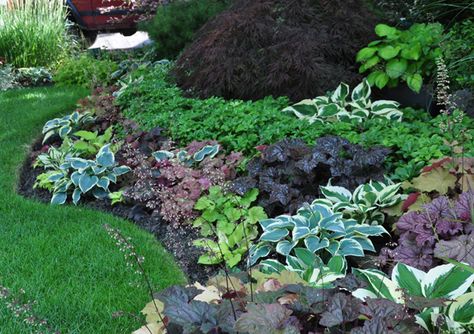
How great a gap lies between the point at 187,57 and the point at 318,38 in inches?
48.6

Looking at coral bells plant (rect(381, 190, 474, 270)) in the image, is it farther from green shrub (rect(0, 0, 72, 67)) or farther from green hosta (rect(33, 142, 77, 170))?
Result: green shrub (rect(0, 0, 72, 67))

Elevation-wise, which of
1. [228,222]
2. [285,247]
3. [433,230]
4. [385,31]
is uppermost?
[385,31]

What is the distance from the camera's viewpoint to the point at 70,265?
128 inches

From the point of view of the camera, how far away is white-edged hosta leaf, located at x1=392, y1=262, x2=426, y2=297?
2.00m

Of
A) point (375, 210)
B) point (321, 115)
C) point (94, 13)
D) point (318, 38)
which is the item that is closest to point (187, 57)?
point (318, 38)

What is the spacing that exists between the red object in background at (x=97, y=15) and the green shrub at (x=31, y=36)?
2185 millimetres

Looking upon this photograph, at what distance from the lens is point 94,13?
11.6 meters

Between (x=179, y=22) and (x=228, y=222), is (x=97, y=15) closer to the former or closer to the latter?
(x=179, y=22)

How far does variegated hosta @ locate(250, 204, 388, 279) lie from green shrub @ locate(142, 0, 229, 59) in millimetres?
4675

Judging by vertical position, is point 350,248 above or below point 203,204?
above

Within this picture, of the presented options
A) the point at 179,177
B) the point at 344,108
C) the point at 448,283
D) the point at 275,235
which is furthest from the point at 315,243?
the point at 344,108

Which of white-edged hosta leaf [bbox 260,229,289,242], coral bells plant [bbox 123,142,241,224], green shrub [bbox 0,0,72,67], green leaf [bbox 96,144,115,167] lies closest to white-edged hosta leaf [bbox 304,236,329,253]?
white-edged hosta leaf [bbox 260,229,289,242]

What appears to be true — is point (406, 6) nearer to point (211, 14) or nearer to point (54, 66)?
point (211, 14)

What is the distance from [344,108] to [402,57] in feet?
2.53
